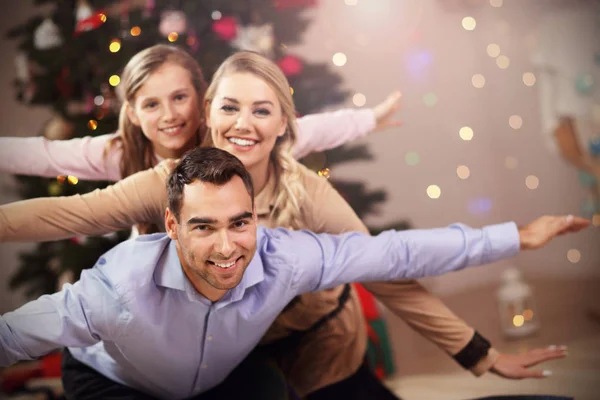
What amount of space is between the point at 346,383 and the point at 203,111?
108 cm

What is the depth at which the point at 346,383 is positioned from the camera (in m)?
2.42

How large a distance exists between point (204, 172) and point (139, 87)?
1.85ft

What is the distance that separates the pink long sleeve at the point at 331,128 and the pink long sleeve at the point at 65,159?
0.65 m

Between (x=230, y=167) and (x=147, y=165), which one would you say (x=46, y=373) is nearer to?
(x=147, y=165)

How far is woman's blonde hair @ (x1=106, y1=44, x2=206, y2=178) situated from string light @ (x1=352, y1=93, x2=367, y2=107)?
A: 54 centimetres

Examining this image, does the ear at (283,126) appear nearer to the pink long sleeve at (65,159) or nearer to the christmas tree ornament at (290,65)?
the christmas tree ornament at (290,65)

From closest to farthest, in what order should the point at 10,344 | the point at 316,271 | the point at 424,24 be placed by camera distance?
the point at 10,344
the point at 316,271
the point at 424,24

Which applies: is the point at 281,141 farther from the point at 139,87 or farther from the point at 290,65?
the point at 139,87

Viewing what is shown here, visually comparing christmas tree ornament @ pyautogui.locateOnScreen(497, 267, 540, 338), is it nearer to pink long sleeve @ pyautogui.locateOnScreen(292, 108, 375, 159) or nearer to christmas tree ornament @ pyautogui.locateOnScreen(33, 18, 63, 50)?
pink long sleeve @ pyautogui.locateOnScreen(292, 108, 375, 159)

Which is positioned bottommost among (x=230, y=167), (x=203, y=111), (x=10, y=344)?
(x=10, y=344)

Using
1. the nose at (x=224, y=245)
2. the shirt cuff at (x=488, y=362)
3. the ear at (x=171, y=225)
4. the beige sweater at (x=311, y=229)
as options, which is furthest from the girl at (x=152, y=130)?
the shirt cuff at (x=488, y=362)

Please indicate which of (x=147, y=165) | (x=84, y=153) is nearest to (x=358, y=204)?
(x=147, y=165)

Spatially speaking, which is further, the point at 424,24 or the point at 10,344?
the point at 424,24

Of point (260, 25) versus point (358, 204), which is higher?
point (260, 25)
